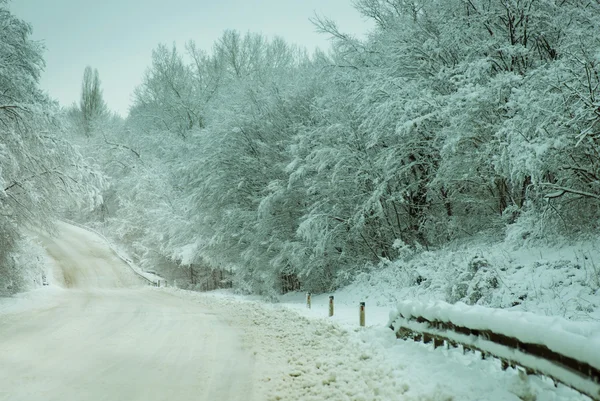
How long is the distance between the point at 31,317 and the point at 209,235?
11.0m

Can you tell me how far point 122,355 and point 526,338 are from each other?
6490 mm

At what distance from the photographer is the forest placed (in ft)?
29.6

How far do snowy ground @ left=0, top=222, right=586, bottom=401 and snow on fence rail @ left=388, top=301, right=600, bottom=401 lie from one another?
22cm

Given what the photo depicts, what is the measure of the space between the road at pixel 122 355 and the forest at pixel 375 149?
14.0 ft

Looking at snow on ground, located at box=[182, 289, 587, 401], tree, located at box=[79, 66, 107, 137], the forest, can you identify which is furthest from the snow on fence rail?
tree, located at box=[79, 66, 107, 137]

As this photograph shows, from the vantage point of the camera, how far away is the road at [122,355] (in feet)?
17.1

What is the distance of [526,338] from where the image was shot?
13.8ft

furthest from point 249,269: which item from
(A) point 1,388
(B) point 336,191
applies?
(A) point 1,388

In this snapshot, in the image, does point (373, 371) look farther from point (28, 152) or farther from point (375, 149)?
point (28, 152)

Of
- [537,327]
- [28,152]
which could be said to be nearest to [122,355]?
[537,327]

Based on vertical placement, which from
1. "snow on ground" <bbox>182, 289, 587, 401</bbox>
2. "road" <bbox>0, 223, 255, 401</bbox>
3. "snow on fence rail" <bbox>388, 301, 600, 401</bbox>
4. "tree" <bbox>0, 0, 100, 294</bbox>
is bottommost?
"road" <bbox>0, 223, 255, 401</bbox>

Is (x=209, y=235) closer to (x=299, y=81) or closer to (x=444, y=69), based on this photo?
(x=299, y=81)

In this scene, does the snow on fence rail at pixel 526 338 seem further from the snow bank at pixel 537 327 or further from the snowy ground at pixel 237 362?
the snowy ground at pixel 237 362

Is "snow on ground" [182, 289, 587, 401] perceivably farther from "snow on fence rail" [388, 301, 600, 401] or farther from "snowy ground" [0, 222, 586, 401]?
"snow on fence rail" [388, 301, 600, 401]
